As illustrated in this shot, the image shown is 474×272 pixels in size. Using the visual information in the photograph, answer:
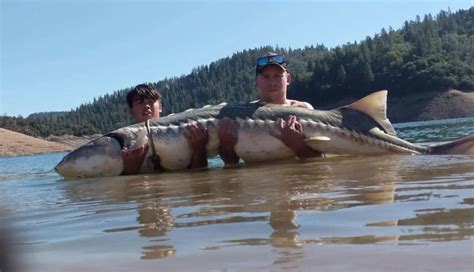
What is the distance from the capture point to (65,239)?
2447 mm

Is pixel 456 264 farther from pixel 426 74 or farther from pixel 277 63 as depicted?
pixel 426 74

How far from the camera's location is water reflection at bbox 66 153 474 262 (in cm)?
201

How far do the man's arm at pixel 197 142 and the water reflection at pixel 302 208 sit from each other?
1.89 m

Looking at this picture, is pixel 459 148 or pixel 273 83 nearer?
pixel 459 148

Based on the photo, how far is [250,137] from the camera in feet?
22.3

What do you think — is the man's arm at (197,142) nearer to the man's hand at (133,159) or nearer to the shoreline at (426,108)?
the man's hand at (133,159)

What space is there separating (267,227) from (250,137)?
451 centimetres

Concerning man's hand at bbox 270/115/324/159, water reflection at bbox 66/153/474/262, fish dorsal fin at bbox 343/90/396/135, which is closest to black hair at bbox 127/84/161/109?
man's hand at bbox 270/115/324/159

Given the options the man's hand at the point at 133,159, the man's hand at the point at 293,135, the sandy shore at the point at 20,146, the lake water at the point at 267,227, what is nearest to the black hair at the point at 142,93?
the man's hand at the point at 133,159

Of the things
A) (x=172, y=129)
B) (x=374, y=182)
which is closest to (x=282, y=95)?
(x=172, y=129)

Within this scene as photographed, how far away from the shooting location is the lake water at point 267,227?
1666mm

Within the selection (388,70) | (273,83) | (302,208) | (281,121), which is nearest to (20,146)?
(273,83)

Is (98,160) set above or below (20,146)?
below

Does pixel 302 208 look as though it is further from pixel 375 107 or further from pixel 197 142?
pixel 375 107
